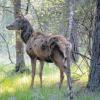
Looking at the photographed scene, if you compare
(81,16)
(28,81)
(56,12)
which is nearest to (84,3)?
(81,16)

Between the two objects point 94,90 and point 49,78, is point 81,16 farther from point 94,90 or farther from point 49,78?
point 94,90

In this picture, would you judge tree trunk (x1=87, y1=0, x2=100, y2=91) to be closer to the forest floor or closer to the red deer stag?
the forest floor

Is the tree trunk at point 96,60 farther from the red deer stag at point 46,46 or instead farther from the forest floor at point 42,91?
the red deer stag at point 46,46

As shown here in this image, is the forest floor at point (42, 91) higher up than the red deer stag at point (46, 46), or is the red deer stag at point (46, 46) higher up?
the red deer stag at point (46, 46)

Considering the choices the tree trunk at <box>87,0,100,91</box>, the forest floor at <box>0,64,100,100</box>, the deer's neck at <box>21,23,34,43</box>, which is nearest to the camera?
the forest floor at <box>0,64,100,100</box>

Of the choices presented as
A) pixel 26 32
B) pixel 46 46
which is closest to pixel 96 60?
pixel 46 46

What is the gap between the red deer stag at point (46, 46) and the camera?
9.00 m

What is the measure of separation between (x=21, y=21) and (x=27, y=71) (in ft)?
7.68

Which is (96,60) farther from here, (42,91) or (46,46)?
(46,46)

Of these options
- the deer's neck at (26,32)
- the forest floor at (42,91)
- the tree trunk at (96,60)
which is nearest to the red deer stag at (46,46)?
the deer's neck at (26,32)

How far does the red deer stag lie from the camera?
354 inches

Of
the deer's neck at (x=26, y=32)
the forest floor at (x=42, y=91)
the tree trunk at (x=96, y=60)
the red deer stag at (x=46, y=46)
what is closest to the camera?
the forest floor at (x=42, y=91)

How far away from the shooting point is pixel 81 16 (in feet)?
36.2

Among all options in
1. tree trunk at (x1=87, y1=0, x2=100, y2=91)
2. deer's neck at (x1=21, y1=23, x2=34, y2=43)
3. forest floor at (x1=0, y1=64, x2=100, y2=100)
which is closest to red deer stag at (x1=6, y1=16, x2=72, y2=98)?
deer's neck at (x1=21, y1=23, x2=34, y2=43)
